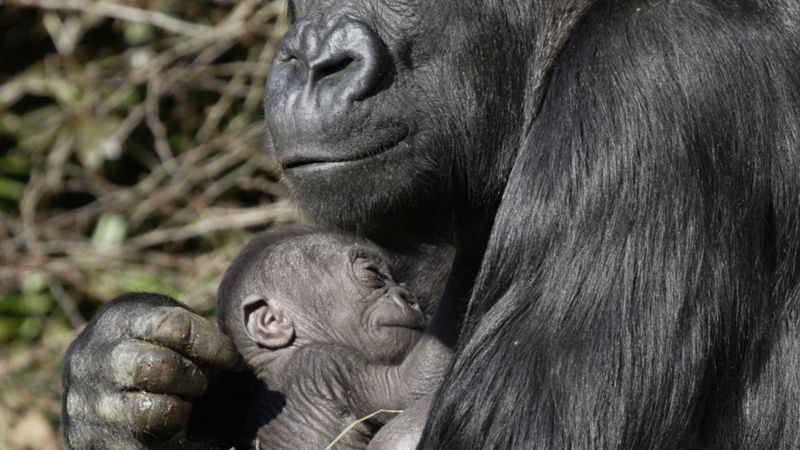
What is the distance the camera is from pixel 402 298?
421cm

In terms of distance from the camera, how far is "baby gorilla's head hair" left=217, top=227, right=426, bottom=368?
4.17 m

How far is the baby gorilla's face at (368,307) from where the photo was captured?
13.6ft

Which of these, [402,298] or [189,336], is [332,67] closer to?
[189,336]

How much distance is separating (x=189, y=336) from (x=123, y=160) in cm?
502

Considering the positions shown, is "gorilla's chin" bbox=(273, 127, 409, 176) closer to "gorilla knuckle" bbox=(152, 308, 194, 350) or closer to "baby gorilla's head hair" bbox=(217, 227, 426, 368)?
"gorilla knuckle" bbox=(152, 308, 194, 350)

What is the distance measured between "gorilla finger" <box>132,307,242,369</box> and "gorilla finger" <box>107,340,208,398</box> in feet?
0.08

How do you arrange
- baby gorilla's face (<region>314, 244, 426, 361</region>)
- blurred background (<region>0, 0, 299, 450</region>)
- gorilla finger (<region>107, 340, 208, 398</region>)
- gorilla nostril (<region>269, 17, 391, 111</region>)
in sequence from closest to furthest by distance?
1. gorilla nostril (<region>269, 17, 391, 111</region>)
2. gorilla finger (<region>107, 340, 208, 398</region>)
3. baby gorilla's face (<region>314, 244, 426, 361</region>)
4. blurred background (<region>0, 0, 299, 450</region>)

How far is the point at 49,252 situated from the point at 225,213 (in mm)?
1031

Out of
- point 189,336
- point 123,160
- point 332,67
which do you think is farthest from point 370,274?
point 123,160

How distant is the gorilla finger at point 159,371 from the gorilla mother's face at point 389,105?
20.9 inches

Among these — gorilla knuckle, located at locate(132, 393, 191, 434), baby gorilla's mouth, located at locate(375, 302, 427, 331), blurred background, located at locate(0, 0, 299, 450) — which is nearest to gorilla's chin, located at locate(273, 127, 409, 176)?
gorilla knuckle, located at locate(132, 393, 191, 434)

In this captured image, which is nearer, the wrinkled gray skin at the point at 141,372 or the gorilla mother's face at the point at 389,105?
the gorilla mother's face at the point at 389,105

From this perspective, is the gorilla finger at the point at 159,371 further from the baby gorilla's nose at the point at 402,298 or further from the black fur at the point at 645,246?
the baby gorilla's nose at the point at 402,298

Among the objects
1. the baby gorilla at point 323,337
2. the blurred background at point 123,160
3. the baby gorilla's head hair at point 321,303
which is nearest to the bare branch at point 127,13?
the blurred background at point 123,160
